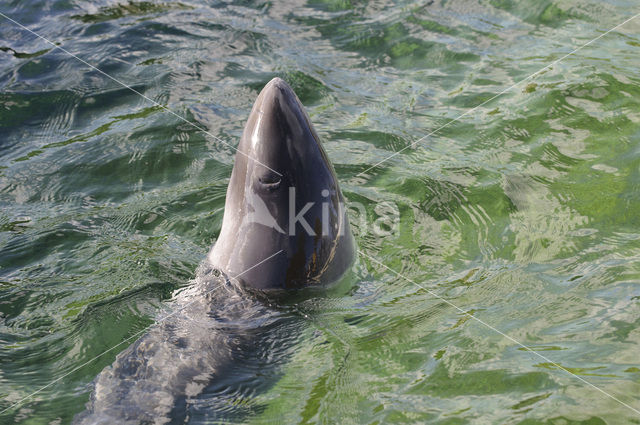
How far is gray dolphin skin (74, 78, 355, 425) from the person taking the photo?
3.39m

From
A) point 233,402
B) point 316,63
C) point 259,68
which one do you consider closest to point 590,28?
Result: point 316,63

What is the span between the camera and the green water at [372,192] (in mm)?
3283

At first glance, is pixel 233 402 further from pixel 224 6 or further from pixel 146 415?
pixel 224 6

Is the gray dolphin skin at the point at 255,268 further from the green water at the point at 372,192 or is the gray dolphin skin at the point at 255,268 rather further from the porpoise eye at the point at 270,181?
the green water at the point at 372,192

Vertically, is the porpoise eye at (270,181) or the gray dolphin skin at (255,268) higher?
the porpoise eye at (270,181)

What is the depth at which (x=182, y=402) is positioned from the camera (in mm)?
3232

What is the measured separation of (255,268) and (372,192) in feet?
5.44

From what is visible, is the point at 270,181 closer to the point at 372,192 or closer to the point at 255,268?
the point at 255,268

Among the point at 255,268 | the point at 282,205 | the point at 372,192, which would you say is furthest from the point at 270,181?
the point at 372,192

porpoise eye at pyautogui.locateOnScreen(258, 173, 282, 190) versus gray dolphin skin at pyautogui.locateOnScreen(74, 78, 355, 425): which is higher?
porpoise eye at pyautogui.locateOnScreen(258, 173, 282, 190)

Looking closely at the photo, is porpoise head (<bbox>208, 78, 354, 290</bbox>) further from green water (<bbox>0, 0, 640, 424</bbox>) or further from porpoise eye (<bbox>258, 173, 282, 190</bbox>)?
green water (<bbox>0, 0, 640, 424</bbox>)

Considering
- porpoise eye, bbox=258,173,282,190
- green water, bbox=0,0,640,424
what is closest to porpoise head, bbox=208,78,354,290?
porpoise eye, bbox=258,173,282,190

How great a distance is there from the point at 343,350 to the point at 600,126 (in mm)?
3318

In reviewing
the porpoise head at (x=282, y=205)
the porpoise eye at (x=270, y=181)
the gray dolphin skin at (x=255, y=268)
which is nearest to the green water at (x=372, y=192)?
the gray dolphin skin at (x=255, y=268)
